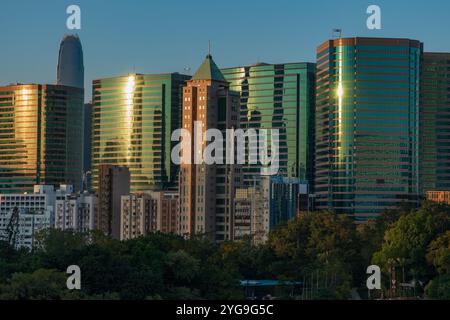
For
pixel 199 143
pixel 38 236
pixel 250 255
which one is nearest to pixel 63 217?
pixel 199 143

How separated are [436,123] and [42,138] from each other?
155 ft

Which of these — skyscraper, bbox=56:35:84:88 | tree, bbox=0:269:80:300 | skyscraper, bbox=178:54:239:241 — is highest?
skyscraper, bbox=56:35:84:88

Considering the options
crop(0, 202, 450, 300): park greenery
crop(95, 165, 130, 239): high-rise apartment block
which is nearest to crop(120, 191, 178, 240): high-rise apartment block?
crop(95, 165, 130, 239): high-rise apartment block

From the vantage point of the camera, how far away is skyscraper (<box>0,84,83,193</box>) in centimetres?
12506

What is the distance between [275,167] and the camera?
11444 centimetres

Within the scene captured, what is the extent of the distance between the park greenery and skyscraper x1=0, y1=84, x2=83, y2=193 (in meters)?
61.2

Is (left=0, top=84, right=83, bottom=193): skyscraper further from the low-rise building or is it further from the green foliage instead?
the green foliage

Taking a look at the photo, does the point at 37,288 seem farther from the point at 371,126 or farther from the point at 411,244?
the point at 371,126

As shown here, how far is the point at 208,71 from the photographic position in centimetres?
8994

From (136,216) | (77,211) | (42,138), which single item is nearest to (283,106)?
(77,211)

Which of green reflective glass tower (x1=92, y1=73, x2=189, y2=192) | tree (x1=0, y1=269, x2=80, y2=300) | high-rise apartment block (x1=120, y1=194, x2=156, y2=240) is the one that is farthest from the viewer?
green reflective glass tower (x1=92, y1=73, x2=189, y2=192)
